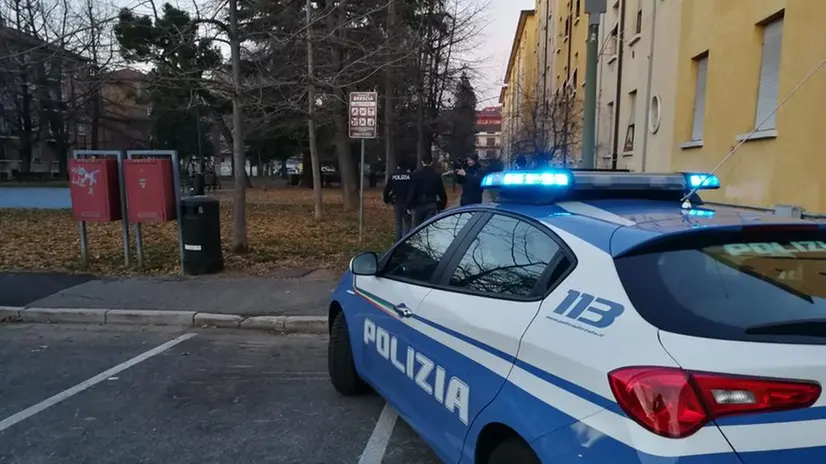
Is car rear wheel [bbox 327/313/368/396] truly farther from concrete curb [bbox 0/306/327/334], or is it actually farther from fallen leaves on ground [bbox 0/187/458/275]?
fallen leaves on ground [bbox 0/187/458/275]

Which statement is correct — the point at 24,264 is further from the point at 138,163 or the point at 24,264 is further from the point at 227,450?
the point at 227,450

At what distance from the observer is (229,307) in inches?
281

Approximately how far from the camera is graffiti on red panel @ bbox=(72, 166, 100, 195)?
29.3 feet

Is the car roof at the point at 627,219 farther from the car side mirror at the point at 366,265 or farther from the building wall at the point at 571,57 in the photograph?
the building wall at the point at 571,57

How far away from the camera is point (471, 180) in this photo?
11.1m

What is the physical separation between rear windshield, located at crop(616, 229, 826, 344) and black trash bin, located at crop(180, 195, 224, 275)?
7.54 m

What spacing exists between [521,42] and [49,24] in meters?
54.0

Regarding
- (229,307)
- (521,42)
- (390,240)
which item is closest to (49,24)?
(390,240)

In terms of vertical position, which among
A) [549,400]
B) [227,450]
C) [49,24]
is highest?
[49,24]

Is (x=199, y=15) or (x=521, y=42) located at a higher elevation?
(x=521, y=42)

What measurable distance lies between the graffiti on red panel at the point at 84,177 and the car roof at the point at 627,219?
794cm

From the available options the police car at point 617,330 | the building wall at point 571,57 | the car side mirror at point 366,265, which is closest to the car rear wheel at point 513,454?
the police car at point 617,330

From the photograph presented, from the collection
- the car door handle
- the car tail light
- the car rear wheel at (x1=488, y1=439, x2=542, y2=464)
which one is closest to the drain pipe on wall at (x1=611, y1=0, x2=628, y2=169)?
the car door handle

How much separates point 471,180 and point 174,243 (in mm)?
6152
